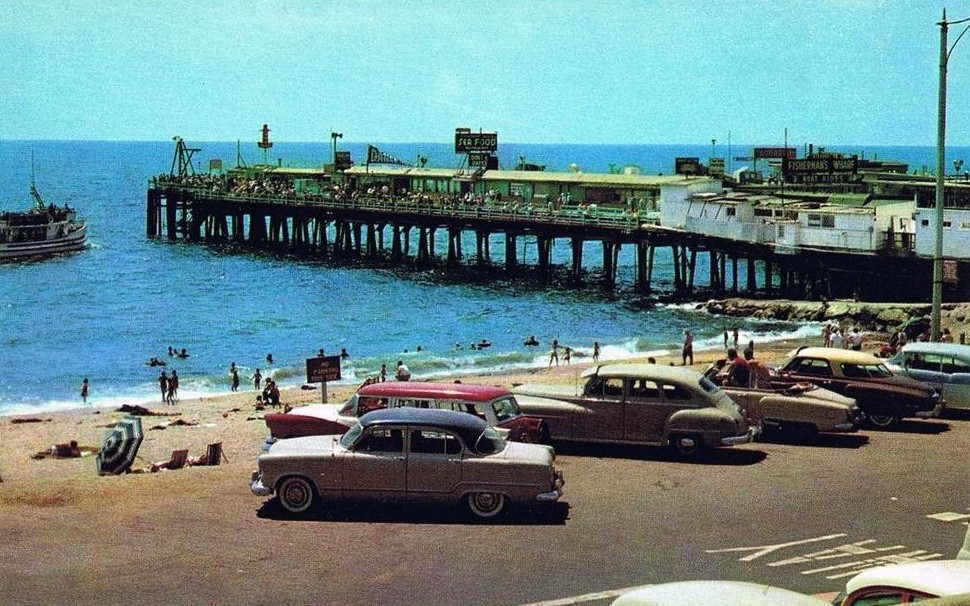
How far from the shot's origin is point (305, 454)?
49.4ft

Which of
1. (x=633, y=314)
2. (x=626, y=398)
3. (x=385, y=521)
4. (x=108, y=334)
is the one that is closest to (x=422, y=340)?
(x=633, y=314)

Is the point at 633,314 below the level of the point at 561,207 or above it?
below

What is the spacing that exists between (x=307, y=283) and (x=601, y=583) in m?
61.8

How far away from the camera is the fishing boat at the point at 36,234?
8788 cm

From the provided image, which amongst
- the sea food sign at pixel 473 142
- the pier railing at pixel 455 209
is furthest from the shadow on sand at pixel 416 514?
the sea food sign at pixel 473 142

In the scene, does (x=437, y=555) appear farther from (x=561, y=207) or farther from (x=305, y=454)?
(x=561, y=207)

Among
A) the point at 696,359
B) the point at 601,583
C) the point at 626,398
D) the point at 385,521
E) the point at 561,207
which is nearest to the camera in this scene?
the point at 601,583

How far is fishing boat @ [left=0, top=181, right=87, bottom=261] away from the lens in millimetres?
87875

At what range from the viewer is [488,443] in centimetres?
1500

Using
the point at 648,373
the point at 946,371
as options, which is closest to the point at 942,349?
the point at 946,371

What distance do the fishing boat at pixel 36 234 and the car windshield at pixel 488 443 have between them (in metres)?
78.7

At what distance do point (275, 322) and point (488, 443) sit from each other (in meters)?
46.5

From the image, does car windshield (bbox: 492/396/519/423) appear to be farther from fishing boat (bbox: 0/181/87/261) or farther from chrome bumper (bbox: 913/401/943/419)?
fishing boat (bbox: 0/181/87/261)

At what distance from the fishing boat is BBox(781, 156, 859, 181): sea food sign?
5047 centimetres
